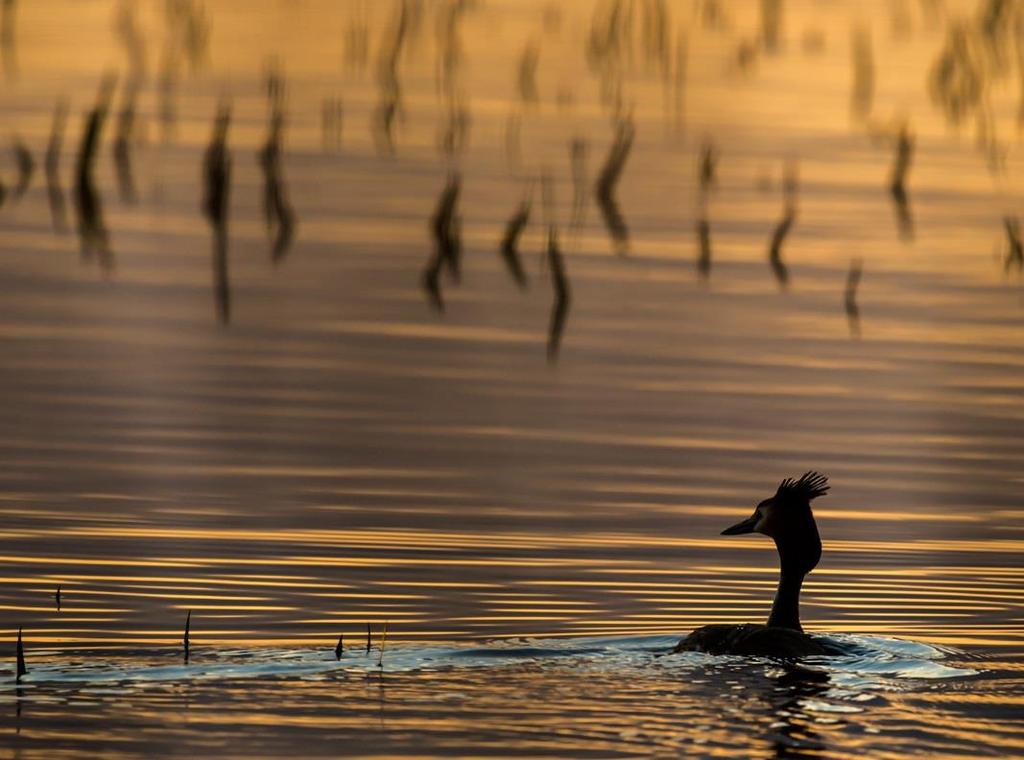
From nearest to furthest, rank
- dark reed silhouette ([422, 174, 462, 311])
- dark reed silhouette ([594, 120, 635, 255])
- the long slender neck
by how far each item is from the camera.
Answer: the long slender neck
dark reed silhouette ([422, 174, 462, 311])
dark reed silhouette ([594, 120, 635, 255])

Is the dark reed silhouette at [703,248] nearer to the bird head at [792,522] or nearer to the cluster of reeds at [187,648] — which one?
the bird head at [792,522]

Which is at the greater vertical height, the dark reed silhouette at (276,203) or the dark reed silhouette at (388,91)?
the dark reed silhouette at (388,91)

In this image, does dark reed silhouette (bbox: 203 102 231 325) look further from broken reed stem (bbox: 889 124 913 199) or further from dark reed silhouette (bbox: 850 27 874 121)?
dark reed silhouette (bbox: 850 27 874 121)

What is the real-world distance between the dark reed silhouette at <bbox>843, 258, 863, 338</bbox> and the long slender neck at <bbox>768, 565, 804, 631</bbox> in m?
6.00

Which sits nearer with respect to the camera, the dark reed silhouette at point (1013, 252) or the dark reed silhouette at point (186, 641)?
the dark reed silhouette at point (186, 641)

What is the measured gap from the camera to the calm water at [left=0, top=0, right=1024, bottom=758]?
8641 mm

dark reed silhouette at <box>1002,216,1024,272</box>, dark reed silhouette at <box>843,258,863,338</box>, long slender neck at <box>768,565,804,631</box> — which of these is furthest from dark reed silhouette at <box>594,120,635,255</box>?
long slender neck at <box>768,565,804,631</box>

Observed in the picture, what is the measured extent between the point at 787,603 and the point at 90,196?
1067cm

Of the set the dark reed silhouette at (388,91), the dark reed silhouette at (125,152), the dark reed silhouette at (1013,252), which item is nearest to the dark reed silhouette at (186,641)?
the dark reed silhouette at (1013,252)

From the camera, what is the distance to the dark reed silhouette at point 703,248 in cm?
1783

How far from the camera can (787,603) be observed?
10.0 m

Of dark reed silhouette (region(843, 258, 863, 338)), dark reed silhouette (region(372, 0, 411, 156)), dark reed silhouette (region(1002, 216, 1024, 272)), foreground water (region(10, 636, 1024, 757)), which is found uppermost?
dark reed silhouette (region(372, 0, 411, 156))

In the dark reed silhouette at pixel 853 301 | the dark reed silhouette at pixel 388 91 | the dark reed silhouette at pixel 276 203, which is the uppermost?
the dark reed silhouette at pixel 388 91

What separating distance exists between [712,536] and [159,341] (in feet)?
15.6
